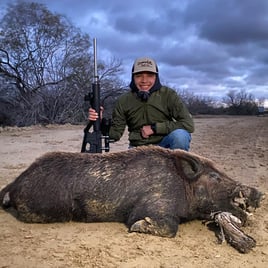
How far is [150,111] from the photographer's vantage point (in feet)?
19.4

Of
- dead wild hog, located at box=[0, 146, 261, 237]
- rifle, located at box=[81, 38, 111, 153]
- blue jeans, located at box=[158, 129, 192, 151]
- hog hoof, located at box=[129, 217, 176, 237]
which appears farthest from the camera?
rifle, located at box=[81, 38, 111, 153]

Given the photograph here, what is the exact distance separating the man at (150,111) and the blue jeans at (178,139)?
24 mm

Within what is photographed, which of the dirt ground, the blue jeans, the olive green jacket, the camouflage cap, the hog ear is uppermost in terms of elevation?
the camouflage cap

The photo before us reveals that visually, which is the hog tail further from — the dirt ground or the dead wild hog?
the dead wild hog

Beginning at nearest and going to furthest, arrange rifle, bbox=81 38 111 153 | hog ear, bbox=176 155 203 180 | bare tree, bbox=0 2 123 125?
hog ear, bbox=176 155 203 180
rifle, bbox=81 38 111 153
bare tree, bbox=0 2 123 125

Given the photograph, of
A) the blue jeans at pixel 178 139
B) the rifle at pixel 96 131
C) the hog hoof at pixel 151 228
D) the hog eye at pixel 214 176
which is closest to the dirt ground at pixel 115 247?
the hog hoof at pixel 151 228

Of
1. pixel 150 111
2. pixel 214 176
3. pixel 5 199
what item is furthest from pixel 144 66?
pixel 5 199

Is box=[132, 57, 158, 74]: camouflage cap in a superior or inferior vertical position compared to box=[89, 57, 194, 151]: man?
superior

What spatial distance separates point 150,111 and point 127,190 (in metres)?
1.89

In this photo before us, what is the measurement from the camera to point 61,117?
19.8 m

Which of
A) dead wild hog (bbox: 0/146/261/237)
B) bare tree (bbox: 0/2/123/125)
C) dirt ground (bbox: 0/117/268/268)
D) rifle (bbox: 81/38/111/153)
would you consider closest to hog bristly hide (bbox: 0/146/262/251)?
dead wild hog (bbox: 0/146/261/237)

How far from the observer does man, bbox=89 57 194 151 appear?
5.75m

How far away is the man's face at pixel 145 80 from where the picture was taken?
19.3 ft

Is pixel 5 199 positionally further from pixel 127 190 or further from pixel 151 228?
pixel 151 228
